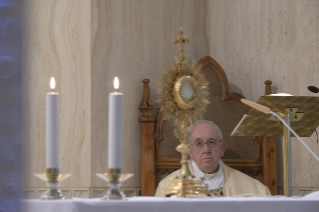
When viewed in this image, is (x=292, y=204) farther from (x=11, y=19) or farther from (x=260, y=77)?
(x=260, y=77)

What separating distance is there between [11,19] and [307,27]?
4227 mm

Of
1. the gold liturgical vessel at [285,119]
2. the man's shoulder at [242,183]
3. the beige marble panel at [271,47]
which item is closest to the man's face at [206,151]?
the man's shoulder at [242,183]

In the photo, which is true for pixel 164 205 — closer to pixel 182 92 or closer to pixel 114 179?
pixel 114 179

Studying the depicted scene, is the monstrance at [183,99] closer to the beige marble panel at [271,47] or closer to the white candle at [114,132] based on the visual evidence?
the white candle at [114,132]

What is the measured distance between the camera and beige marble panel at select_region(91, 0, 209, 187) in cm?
450

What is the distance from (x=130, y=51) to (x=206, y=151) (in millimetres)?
1179

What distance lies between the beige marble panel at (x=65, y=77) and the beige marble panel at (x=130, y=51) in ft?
0.24

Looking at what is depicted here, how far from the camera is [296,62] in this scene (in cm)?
499

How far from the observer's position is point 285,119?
311cm

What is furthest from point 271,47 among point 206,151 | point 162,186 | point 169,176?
point 162,186

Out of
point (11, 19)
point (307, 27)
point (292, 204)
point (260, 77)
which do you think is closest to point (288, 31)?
point (307, 27)

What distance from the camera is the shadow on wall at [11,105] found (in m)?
1.22

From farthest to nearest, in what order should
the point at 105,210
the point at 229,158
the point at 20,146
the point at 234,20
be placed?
the point at 234,20 → the point at 229,158 → the point at 105,210 → the point at 20,146

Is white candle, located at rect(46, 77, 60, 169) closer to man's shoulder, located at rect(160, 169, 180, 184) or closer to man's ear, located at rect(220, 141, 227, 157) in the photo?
man's shoulder, located at rect(160, 169, 180, 184)
